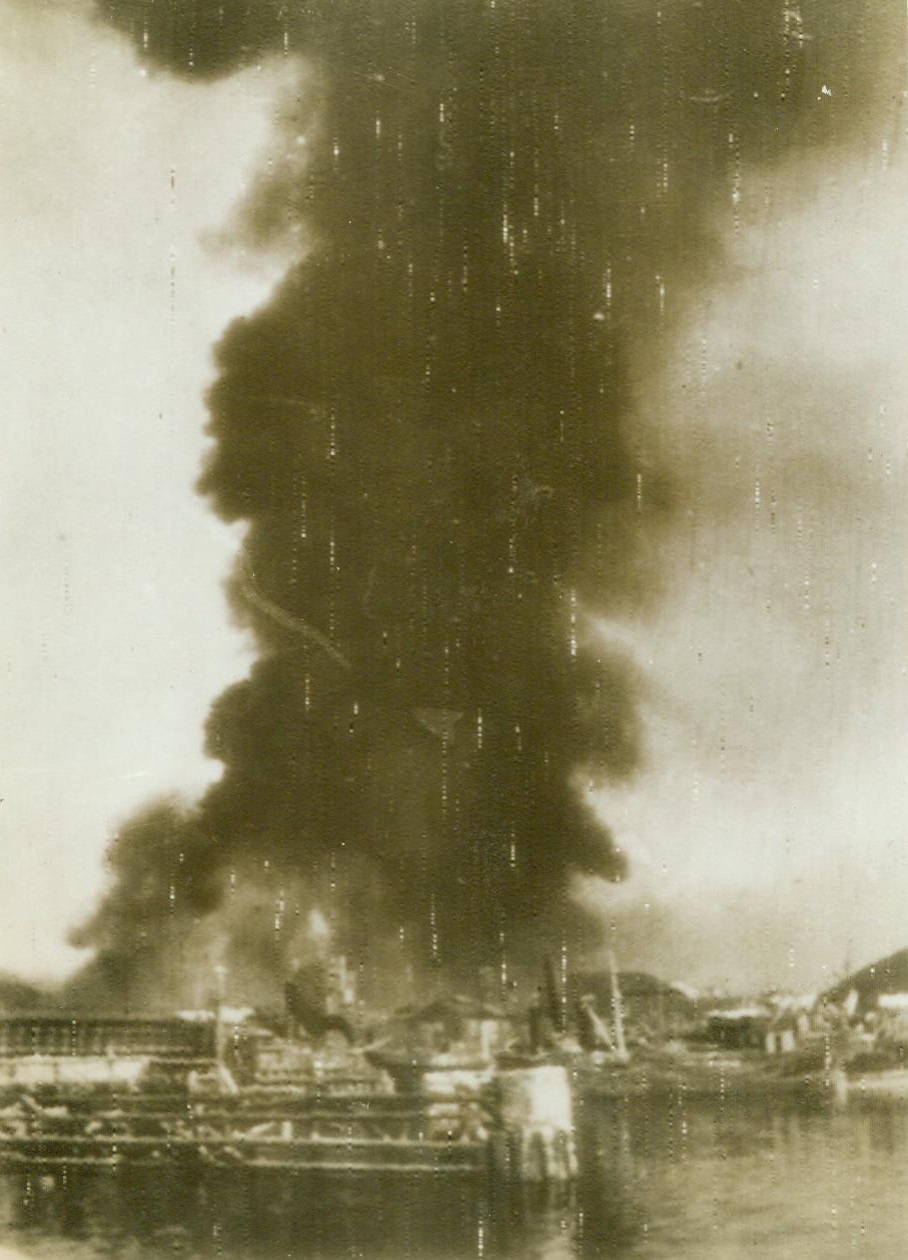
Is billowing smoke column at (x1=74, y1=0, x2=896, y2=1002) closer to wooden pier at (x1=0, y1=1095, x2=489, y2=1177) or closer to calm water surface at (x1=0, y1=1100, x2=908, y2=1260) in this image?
wooden pier at (x1=0, y1=1095, x2=489, y2=1177)

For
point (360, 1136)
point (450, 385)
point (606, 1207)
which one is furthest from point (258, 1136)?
point (450, 385)

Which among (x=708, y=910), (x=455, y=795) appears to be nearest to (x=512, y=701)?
(x=455, y=795)

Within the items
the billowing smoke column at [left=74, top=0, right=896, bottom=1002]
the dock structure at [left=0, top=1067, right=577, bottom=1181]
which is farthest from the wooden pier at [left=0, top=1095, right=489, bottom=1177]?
the billowing smoke column at [left=74, top=0, right=896, bottom=1002]

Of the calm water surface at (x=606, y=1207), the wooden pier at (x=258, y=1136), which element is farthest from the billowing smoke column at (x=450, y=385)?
the calm water surface at (x=606, y=1207)

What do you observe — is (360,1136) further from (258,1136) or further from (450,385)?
(450,385)

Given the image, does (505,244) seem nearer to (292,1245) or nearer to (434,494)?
(434,494)

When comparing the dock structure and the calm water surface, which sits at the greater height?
the dock structure
